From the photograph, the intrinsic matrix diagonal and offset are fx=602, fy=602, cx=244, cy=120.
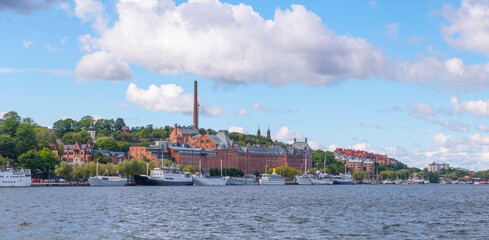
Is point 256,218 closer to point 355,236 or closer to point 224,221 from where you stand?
point 224,221

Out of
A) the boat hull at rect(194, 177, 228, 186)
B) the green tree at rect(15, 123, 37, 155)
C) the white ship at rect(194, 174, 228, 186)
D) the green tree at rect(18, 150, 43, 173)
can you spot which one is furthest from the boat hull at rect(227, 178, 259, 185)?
the green tree at rect(18, 150, 43, 173)

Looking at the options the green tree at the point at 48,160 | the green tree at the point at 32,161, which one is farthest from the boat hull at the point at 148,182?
the green tree at the point at 32,161

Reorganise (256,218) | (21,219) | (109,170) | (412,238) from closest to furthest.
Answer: (412,238), (21,219), (256,218), (109,170)

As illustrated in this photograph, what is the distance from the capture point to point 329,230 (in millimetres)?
47406

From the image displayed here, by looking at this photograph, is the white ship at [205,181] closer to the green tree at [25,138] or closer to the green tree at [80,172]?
the green tree at [80,172]

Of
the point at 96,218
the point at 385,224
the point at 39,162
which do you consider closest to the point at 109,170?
the point at 39,162

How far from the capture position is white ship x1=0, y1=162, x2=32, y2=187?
123938mm

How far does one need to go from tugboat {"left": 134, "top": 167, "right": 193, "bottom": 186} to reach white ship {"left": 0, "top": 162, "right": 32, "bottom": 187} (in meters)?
28.3

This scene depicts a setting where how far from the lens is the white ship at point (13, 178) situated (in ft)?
407

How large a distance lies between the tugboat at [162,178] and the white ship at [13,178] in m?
28.3

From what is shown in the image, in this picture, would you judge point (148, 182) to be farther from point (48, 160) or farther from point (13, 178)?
point (13, 178)

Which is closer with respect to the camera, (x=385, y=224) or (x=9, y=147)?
(x=385, y=224)

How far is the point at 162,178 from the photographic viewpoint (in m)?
149

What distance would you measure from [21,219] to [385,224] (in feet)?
104
